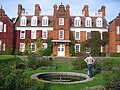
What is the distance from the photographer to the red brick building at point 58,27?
4294 centimetres

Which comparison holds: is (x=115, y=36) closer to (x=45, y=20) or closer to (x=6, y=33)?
(x=45, y=20)

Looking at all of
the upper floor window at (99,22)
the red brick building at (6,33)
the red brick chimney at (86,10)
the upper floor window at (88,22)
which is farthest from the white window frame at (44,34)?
the upper floor window at (99,22)

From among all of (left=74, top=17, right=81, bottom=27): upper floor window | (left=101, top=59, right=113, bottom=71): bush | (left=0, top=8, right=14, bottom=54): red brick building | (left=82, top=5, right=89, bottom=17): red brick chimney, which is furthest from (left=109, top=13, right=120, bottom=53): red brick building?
(left=0, top=8, right=14, bottom=54): red brick building

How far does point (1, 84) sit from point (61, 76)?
9305 millimetres

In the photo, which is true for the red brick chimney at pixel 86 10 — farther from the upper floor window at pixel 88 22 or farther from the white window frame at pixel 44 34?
the white window frame at pixel 44 34

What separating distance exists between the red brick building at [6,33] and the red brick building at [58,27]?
5.12 ft

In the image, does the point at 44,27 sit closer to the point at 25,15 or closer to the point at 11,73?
the point at 25,15

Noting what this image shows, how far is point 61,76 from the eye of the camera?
1911 centimetres

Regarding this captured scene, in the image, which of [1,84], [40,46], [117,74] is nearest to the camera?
[1,84]

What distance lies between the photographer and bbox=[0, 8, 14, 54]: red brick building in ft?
139

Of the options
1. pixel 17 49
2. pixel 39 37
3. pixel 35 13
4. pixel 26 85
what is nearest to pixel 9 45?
pixel 17 49

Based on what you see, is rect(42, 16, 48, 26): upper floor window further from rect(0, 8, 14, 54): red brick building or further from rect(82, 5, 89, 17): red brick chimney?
rect(82, 5, 89, 17): red brick chimney

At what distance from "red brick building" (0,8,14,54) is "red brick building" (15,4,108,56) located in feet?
5.12

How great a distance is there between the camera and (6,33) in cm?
4278
